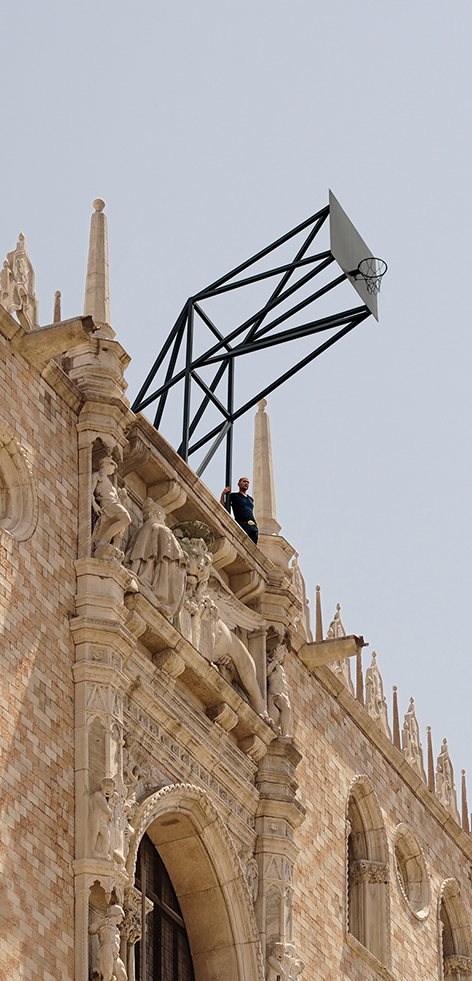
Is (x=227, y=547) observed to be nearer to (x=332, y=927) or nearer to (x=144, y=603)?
(x=144, y=603)

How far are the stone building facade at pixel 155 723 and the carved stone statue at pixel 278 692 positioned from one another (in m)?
0.03

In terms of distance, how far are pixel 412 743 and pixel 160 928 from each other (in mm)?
9214

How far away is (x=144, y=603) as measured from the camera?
22.6 m

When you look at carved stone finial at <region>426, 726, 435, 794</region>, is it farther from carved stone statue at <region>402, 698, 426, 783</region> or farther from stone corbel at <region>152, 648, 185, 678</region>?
stone corbel at <region>152, 648, 185, 678</region>

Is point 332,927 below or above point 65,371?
below

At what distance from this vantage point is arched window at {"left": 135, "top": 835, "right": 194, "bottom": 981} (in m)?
23.1

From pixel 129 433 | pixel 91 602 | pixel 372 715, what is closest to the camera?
pixel 91 602

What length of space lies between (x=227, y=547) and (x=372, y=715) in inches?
231

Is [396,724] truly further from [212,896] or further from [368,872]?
[212,896]

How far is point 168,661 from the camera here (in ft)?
75.8

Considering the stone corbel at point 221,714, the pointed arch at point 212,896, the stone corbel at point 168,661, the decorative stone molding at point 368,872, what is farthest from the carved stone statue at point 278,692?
the decorative stone molding at point 368,872

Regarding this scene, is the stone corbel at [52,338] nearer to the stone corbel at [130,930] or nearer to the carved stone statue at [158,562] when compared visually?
the carved stone statue at [158,562]

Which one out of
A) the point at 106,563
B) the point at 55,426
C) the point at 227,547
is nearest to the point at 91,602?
the point at 106,563

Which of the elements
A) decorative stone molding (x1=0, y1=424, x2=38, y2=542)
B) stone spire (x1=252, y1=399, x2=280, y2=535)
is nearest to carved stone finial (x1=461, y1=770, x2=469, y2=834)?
stone spire (x1=252, y1=399, x2=280, y2=535)
